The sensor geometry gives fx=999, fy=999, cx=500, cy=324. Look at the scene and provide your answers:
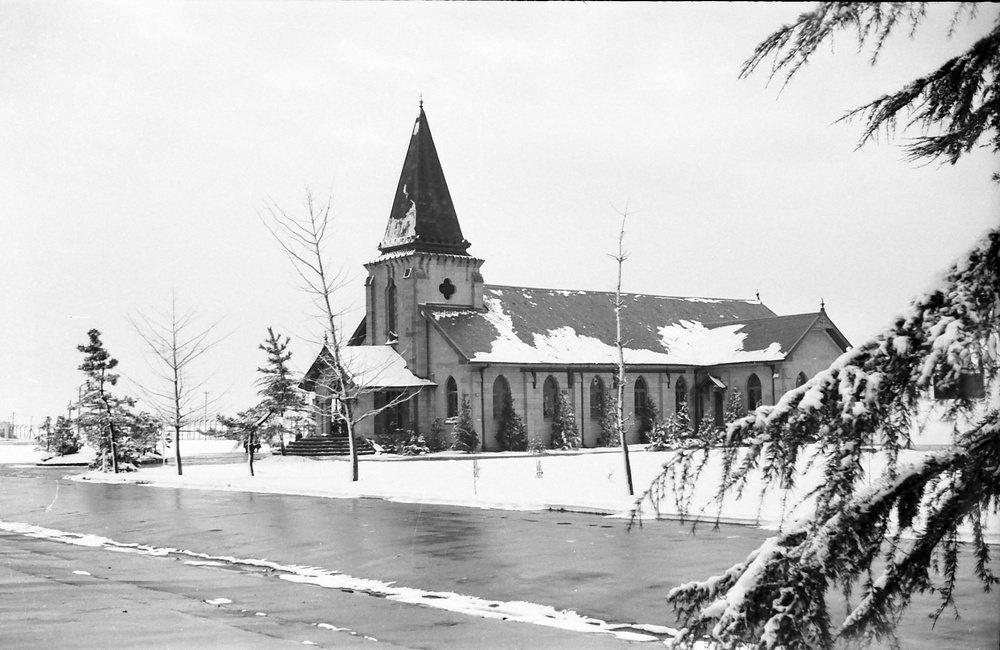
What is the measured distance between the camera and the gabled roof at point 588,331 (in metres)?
47.0

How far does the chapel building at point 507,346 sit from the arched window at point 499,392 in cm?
5

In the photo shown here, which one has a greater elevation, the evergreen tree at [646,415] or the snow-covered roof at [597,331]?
the snow-covered roof at [597,331]

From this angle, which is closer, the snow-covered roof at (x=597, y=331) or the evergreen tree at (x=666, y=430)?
the evergreen tree at (x=666, y=430)

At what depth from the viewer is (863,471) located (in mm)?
3420

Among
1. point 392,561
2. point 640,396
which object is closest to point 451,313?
point 640,396

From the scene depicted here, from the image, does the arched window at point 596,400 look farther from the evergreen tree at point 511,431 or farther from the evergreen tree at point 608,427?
the evergreen tree at point 511,431

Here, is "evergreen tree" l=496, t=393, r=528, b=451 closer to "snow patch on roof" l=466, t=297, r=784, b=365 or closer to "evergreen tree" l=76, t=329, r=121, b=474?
"snow patch on roof" l=466, t=297, r=784, b=365

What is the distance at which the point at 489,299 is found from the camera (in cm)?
5084

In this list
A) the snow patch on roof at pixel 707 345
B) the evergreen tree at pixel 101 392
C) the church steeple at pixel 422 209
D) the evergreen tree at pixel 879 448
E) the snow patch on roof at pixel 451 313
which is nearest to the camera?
the evergreen tree at pixel 879 448

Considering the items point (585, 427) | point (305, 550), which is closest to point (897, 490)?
point (305, 550)

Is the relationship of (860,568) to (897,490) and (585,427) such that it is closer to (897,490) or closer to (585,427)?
(897,490)

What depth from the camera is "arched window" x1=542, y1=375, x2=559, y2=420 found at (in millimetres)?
47312

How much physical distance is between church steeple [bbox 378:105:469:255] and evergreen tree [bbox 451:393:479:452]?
8.90m

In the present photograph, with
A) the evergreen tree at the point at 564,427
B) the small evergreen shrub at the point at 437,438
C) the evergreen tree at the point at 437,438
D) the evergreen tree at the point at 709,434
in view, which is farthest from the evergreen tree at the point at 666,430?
the evergreen tree at the point at 709,434
